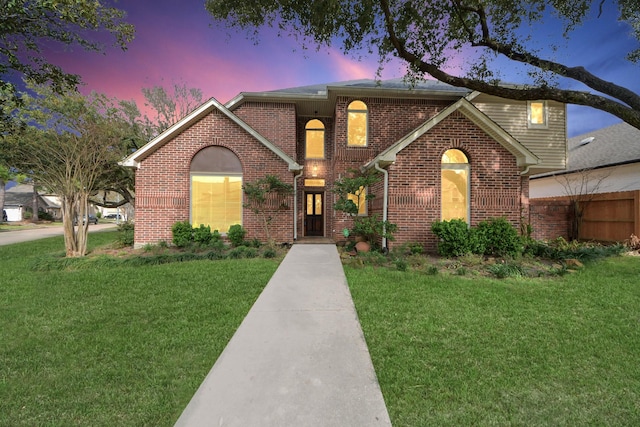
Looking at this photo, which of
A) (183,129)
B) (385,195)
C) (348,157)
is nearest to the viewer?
(385,195)

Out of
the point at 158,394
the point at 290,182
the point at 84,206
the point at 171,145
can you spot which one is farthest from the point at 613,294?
the point at 84,206

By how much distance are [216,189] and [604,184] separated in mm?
17172

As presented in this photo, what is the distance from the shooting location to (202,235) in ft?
32.4

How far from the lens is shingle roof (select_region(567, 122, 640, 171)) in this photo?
12.1 m

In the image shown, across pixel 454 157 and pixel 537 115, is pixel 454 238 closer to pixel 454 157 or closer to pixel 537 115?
pixel 454 157

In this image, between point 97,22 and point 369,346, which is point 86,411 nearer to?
point 369,346

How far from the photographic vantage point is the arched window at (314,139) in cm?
1299

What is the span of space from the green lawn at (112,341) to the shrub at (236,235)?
3562 mm

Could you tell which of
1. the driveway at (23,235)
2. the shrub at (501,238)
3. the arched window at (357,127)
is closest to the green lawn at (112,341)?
the shrub at (501,238)

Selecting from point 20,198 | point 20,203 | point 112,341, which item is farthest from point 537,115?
point 20,198

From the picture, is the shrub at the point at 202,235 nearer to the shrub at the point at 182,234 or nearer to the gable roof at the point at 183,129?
the shrub at the point at 182,234

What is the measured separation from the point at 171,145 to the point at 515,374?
11.6 meters

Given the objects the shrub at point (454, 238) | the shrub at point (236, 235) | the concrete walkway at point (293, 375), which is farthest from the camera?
the shrub at point (236, 235)

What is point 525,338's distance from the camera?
11.2 feet
